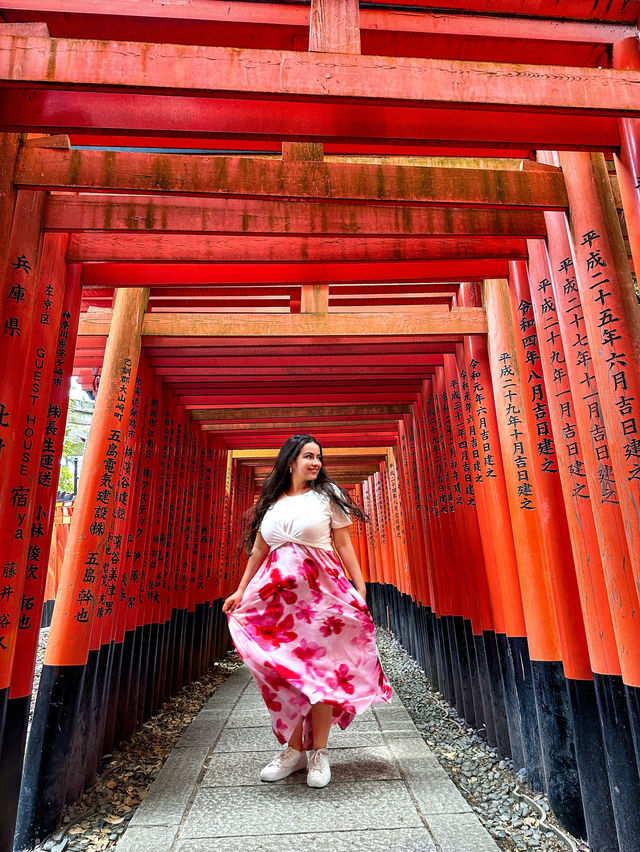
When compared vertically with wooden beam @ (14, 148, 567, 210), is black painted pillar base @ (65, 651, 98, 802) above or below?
below

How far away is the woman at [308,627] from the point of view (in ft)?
9.01

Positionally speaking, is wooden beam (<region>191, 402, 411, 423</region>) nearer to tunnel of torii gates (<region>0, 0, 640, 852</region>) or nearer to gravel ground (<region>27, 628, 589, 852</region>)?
tunnel of torii gates (<region>0, 0, 640, 852</region>)

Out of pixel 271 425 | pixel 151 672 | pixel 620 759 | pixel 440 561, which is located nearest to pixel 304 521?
pixel 620 759

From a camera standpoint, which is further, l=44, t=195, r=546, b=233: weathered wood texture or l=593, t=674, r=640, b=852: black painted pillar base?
l=44, t=195, r=546, b=233: weathered wood texture

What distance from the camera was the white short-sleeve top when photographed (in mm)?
2877

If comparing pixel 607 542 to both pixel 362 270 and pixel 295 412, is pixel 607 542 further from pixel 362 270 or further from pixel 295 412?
pixel 295 412

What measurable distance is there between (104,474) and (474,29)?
3.07 metres

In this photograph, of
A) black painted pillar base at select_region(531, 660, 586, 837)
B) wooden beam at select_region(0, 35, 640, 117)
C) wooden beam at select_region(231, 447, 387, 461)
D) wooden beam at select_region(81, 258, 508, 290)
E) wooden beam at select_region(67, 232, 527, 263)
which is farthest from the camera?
wooden beam at select_region(231, 447, 387, 461)

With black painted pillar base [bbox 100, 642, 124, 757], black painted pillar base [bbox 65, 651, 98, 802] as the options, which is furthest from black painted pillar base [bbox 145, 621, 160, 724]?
black painted pillar base [bbox 65, 651, 98, 802]

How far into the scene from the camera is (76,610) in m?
3.14

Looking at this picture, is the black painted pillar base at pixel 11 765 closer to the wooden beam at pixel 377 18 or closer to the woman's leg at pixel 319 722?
the woman's leg at pixel 319 722

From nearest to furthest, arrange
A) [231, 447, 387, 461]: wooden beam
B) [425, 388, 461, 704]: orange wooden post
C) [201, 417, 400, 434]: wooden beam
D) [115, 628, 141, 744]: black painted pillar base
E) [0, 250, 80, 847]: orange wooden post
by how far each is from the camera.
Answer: [0, 250, 80, 847]: orange wooden post → [115, 628, 141, 744]: black painted pillar base → [425, 388, 461, 704]: orange wooden post → [201, 417, 400, 434]: wooden beam → [231, 447, 387, 461]: wooden beam

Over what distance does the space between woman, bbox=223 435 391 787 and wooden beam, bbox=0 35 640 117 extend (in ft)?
5.69

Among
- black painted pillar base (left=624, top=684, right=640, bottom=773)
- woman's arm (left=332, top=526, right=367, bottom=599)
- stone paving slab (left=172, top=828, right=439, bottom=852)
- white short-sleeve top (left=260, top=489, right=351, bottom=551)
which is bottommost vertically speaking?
stone paving slab (left=172, top=828, right=439, bottom=852)
